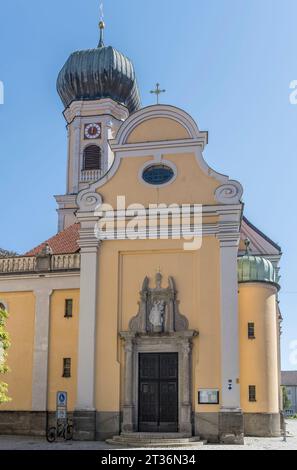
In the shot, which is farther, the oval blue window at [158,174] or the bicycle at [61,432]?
the oval blue window at [158,174]

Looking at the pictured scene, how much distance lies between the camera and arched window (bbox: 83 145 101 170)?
44094 mm

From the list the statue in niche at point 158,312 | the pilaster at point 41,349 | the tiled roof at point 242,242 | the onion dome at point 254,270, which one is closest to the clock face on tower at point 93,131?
the tiled roof at point 242,242

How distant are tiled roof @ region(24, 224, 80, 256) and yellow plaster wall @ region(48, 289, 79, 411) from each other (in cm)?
456

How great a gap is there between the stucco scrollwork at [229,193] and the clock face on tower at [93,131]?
18222 millimetres

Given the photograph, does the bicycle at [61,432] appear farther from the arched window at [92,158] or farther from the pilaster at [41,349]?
the arched window at [92,158]

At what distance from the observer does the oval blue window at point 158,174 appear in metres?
28.5

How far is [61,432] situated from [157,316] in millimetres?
5626

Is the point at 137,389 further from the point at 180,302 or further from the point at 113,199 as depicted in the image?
the point at 113,199

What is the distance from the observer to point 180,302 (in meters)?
Answer: 27.1

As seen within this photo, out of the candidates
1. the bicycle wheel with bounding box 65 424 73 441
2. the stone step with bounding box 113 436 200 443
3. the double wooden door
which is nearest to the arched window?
the double wooden door

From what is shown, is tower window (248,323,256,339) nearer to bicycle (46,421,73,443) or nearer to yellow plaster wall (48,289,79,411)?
yellow plaster wall (48,289,79,411)

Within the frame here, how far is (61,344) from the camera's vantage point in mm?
29328

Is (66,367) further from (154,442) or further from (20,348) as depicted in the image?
(154,442)

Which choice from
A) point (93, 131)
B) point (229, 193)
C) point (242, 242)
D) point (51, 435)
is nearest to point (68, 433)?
point (51, 435)
